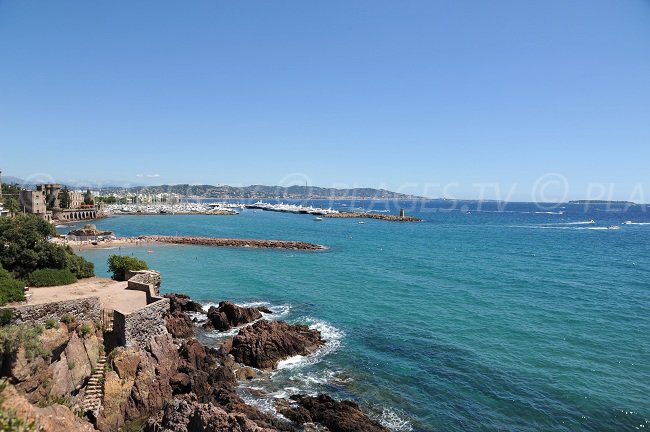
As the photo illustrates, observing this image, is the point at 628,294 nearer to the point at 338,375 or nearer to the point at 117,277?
the point at 338,375

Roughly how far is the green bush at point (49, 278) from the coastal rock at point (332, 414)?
13883 mm

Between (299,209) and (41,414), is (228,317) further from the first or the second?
(299,209)

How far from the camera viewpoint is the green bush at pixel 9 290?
16591 millimetres

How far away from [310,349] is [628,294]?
103 ft

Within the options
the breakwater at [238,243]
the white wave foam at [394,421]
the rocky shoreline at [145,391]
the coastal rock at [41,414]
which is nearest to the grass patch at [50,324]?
the rocky shoreline at [145,391]

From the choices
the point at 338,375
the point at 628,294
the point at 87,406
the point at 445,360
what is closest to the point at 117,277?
the point at 87,406

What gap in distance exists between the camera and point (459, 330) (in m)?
27.0

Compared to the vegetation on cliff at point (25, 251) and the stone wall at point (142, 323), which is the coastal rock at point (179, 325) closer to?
the stone wall at point (142, 323)

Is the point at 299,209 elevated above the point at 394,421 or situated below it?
above

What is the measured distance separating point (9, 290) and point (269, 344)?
12574mm

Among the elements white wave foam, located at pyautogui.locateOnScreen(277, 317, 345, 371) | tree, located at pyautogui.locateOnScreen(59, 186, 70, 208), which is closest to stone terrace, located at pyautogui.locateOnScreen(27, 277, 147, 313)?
white wave foam, located at pyautogui.locateOnScreen(277, 317, 345, 371)

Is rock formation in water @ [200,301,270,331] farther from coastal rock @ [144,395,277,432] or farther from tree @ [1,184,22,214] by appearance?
tree @ [1,184,22,214]

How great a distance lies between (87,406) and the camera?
1539 cm

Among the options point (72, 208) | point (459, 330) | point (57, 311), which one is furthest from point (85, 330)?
point (72, 208)
